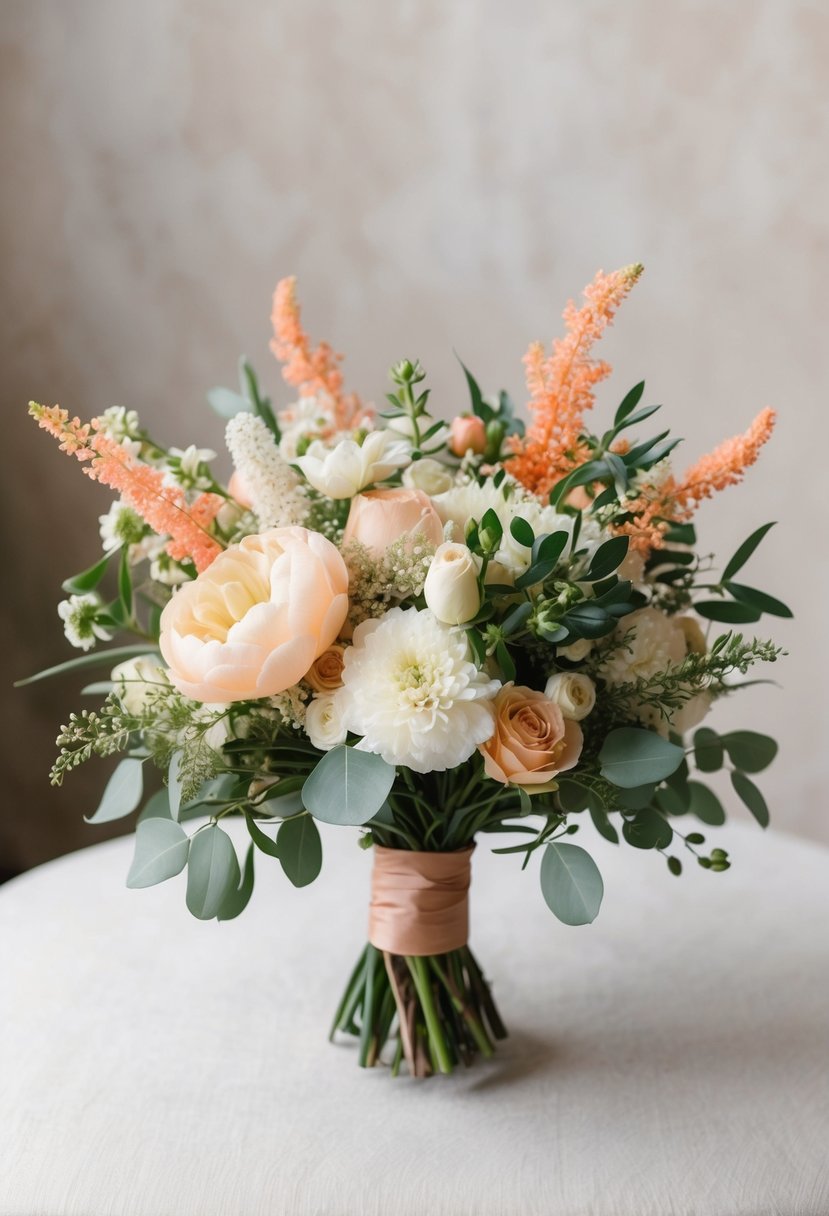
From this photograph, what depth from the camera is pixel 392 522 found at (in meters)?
0.80

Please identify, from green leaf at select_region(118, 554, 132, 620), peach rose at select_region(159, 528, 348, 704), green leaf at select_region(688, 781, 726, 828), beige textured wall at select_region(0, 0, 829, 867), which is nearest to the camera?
peach rose at select_region(159, 528, 348, 704)

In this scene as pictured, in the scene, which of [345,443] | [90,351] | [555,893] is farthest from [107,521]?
[90,351]

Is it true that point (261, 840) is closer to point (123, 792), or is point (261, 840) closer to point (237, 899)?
point (237, 899)

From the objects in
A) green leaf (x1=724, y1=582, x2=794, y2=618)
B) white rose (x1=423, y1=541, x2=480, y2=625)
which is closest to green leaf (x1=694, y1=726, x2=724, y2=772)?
green leaf (x1=724, y1=582, x2=794, y2=618)

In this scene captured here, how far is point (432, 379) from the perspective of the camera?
2199 millimetres

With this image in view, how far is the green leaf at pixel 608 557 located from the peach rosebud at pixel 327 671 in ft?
0.62

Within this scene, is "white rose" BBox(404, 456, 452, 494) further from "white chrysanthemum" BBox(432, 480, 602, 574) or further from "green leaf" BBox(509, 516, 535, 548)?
"green leaf" BBox(509, 516, 535, 548)

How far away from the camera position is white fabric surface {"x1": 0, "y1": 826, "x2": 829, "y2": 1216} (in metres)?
0.78

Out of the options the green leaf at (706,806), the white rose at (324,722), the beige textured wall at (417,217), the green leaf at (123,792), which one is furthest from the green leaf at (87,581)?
the beige textured wall at (417,217)

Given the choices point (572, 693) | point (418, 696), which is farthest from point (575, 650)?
point (418, 696)

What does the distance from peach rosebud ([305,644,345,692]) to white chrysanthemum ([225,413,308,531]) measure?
101 mm

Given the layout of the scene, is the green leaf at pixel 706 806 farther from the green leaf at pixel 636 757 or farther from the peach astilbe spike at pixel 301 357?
the peach astilbe spike at pixel 301 357

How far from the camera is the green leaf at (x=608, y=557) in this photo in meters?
0.78

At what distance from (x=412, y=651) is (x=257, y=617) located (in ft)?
0.35
